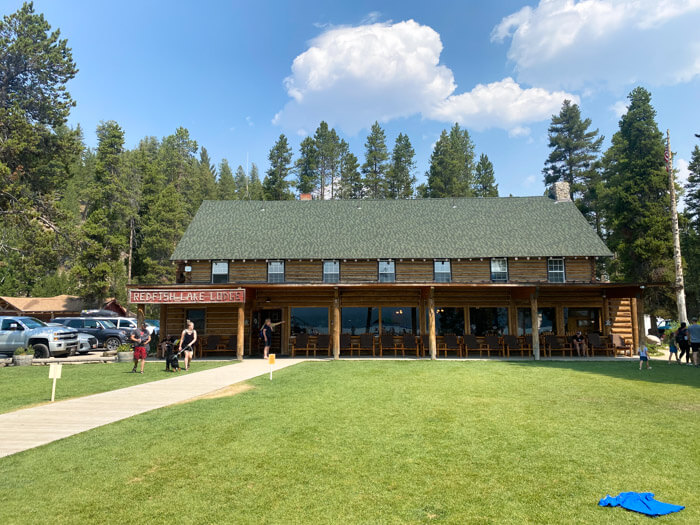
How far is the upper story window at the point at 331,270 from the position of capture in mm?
23748

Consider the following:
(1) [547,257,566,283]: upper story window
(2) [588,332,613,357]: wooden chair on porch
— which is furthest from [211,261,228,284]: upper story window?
(2) [588,332,613,357]: wooden chair on porch

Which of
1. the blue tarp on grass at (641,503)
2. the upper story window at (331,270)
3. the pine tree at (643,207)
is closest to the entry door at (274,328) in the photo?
the upper story window at (331,270)

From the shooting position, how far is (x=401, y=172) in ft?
177

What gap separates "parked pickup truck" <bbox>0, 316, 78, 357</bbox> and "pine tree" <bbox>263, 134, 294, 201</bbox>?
113ft

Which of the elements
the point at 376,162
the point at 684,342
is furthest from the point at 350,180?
the point at 684,342

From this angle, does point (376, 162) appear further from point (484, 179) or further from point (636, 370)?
point (636, 370)

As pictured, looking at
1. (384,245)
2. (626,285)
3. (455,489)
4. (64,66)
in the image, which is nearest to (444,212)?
(384,245)

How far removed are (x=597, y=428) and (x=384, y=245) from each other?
1817cm

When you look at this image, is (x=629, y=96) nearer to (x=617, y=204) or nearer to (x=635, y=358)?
(x=617, y=204)

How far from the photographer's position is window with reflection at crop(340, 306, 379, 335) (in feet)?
72.6

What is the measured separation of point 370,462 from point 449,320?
58.3 feet

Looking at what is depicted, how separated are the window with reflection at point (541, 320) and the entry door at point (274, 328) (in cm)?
1246

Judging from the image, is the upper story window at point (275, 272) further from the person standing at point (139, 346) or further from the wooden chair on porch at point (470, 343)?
the wooden chair on porch at point (470, 343)

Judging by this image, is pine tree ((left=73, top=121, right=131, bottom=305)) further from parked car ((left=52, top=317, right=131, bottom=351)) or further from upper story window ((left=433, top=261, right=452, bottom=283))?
upper story window ((left=433, top=261, right=452, bottom=283))
